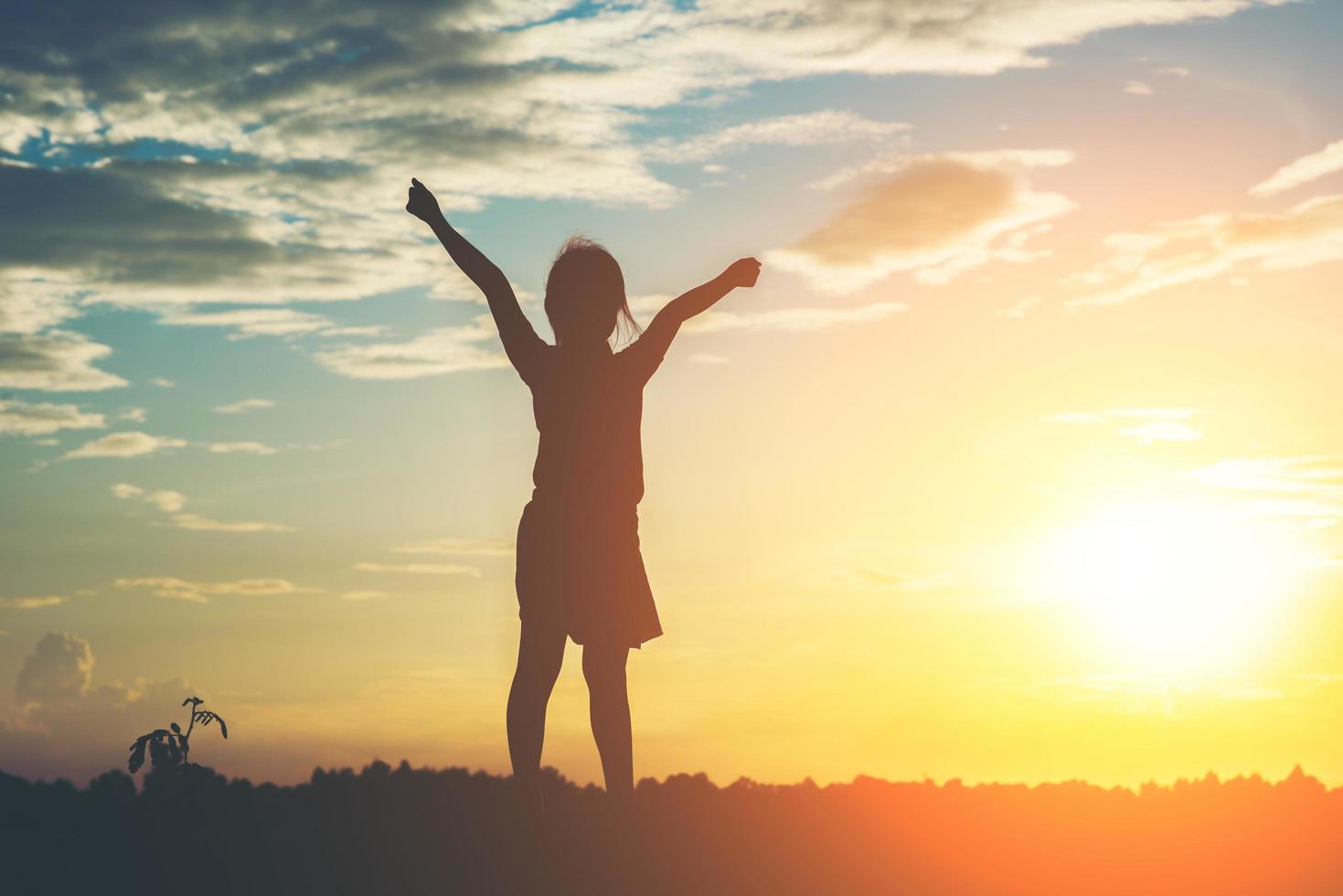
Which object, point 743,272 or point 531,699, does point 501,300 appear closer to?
point 743,272

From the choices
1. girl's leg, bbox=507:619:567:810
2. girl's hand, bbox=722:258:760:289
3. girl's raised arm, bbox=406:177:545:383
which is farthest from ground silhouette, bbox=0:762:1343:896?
girl's hand, bbox=722:258:760:289

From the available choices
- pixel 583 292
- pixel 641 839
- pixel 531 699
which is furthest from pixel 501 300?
pixel 641 839

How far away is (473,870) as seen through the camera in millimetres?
8742

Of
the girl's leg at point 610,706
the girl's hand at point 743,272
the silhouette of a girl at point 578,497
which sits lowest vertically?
the girl's leg at point 610,706

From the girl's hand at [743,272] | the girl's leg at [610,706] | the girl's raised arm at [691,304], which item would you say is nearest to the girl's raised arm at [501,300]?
the girl's raised arm at [691,304]

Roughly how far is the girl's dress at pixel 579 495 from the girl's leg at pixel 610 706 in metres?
0.12

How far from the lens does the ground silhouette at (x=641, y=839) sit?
876cm

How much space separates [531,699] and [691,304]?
118 inches

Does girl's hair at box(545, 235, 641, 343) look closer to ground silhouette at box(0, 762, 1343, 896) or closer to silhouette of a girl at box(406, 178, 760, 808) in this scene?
silhouette of a girl at box(406, 178, 760, 808)

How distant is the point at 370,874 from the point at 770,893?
2649 mm

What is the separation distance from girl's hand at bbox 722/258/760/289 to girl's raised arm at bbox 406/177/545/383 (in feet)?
4.90

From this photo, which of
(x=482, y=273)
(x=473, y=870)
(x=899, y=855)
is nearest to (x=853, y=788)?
(x=899, y=855)

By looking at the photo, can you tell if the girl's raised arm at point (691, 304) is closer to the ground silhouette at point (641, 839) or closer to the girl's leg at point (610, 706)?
the girl's leg at point (610, 706)

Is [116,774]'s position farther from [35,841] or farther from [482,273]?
[482,273]
